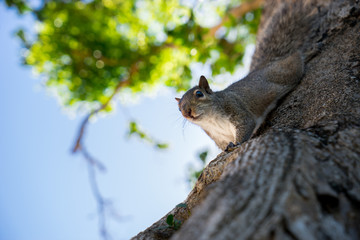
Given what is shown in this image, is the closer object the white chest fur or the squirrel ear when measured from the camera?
the white chest fur

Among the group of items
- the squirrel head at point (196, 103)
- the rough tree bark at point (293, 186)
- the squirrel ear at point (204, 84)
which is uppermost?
the squirrel ear at point (204, 84)

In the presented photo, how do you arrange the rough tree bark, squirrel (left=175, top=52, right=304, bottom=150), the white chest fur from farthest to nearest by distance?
1. the white chest fur
2. squirrel (left=175, top=52, right=304, bottom=150)
3. the rough tree bark

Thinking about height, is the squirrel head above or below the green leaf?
above

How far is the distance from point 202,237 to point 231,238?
10 centimetres

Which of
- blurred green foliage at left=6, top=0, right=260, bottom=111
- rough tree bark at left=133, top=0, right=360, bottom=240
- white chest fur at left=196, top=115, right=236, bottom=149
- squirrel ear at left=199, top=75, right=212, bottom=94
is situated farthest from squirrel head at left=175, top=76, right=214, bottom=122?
blurred green foliage at left=6, top=0, right=260, bottom=111

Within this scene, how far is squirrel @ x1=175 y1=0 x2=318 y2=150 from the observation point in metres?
2.87

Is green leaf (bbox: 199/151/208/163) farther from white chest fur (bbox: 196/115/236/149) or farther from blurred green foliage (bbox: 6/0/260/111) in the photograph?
blurred green foliage (bbox: 6/0/260/111)

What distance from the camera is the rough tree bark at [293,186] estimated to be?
89 cm

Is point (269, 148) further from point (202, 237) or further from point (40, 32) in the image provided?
point (40, 32)

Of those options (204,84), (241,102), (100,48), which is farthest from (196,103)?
(100,48)

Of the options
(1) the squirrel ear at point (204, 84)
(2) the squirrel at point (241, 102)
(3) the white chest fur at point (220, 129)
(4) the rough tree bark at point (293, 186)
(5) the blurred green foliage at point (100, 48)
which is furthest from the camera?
(5) the blurred green foliage at point (100, 48)

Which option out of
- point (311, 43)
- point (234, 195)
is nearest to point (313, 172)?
point (234, 195)

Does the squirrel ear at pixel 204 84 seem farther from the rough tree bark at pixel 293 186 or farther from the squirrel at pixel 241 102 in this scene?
the rough tree bark at pixel 293 186

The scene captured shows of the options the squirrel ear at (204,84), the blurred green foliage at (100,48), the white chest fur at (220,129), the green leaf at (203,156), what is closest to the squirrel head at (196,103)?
the squirrel ear at (204,84)
